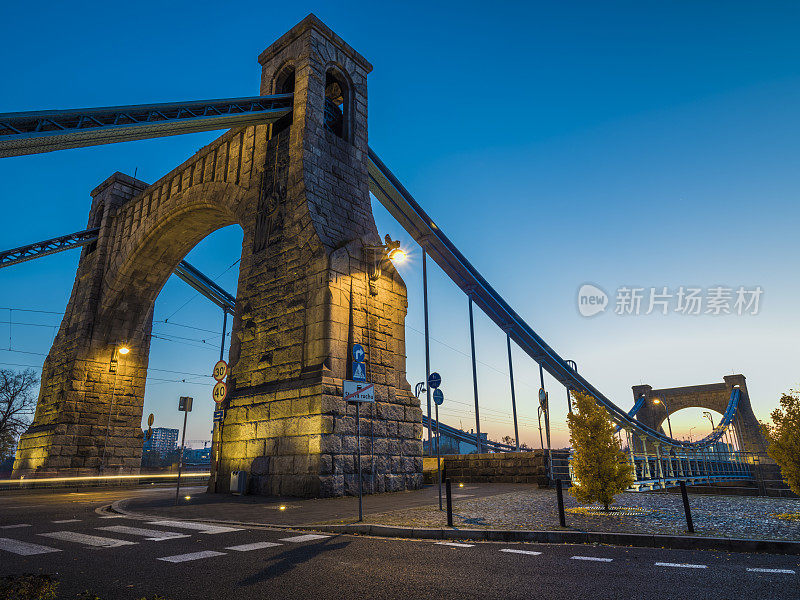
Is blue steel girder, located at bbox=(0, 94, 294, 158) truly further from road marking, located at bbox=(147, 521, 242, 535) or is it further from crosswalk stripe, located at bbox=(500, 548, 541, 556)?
crosswalk stripe, located at bbox=(500, 548, 541, 556)

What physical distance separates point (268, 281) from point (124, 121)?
656 centimetres

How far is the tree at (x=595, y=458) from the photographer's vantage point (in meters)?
8.37

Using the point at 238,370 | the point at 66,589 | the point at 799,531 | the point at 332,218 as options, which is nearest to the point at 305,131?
the point at 332,218

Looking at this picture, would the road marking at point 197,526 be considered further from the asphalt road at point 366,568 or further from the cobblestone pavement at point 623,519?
the cobblestone pavement at point 623,519

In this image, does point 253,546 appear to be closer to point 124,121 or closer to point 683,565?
point 683,565

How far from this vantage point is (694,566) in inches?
174

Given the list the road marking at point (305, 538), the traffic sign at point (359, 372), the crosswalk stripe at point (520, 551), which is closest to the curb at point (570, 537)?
the road marking at point (305, 538)

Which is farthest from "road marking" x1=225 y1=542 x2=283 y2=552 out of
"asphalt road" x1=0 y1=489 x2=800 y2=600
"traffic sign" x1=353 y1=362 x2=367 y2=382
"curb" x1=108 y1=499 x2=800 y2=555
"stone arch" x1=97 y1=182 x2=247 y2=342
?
"stone arch" x1=97 y1=182 x2=247 y2=342

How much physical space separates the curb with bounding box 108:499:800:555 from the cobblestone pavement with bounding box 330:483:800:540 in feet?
1.07

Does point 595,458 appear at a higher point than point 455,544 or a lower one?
higher

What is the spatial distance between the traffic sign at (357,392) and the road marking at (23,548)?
4004 mm

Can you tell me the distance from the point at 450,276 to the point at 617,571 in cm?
2663

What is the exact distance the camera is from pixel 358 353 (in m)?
12.4

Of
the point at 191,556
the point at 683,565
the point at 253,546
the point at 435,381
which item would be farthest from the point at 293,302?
the point at 683,565
